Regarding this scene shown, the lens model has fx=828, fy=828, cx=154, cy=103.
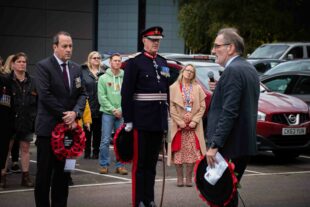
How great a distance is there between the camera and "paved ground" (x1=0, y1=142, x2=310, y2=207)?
10422 mm

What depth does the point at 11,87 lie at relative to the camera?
11.0m

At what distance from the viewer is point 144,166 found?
31.0ft

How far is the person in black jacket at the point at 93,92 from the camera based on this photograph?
15.0 metres

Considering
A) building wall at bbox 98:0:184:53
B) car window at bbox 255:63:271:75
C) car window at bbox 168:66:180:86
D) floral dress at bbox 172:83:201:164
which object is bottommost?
floral dress at bbox 172:83:201:164

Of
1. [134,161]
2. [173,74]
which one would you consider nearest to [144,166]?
[134,161]

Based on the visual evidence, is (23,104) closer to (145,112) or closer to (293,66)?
(145,112)

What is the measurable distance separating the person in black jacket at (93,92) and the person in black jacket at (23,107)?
3.06 m

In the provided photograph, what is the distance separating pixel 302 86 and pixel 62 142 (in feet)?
30.9

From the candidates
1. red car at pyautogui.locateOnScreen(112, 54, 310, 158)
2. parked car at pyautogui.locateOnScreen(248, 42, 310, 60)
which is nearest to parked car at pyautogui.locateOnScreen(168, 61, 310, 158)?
red car at pyautogui.locateOnScreen(112, 54, 310, 158)

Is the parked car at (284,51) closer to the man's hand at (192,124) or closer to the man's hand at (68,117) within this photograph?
the man's hand at (192,124)

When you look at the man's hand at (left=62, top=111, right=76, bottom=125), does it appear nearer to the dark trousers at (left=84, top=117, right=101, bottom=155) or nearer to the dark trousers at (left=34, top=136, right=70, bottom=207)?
the dark trousers at (left=34, top=136, right=70, bottom=207)

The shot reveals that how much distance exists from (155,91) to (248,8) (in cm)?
2870

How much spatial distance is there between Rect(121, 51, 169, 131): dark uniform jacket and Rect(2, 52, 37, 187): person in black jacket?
104 inches

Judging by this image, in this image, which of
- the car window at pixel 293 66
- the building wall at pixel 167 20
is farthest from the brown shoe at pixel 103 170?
the building wall at pixel 167 20
